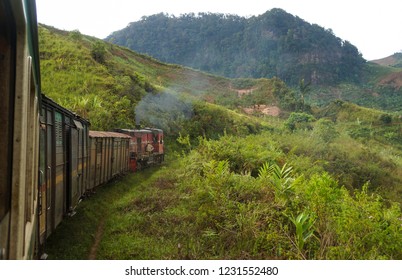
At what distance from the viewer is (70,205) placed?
7852 millimetres

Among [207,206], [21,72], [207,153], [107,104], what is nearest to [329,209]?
[207,206]

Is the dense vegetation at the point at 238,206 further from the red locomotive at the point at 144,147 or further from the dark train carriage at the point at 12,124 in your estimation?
the dark train carriage at the point at 12,124

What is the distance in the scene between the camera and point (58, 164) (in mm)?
6453

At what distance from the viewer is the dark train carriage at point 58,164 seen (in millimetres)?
5305

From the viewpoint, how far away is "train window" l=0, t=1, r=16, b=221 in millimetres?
2100

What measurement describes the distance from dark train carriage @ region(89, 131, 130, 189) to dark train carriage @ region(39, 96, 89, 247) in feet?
5.60

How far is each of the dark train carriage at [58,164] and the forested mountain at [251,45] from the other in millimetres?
86225

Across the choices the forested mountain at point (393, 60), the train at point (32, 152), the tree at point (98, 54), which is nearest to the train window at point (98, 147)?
the train at point (32, 152)

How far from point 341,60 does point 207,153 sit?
93.4 meters

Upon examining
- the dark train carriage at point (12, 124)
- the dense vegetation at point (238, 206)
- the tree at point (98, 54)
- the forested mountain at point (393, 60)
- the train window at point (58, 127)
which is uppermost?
the forested mountain at point (393, 60)

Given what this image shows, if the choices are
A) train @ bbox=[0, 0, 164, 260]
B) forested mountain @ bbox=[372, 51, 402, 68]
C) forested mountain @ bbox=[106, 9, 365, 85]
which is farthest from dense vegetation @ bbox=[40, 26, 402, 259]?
forested mountain @ bbox=[372, 51, 402, 68]

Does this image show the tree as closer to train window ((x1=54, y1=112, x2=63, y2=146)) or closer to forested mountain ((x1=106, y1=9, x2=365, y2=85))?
train window ((x1=54, y1=112, x2=63, y2=146))

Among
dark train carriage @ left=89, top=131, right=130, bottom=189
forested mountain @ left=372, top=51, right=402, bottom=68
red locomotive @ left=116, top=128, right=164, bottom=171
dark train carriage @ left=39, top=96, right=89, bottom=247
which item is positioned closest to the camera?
dark train carriage @ left=39, top=96, right=89, bottom=247
